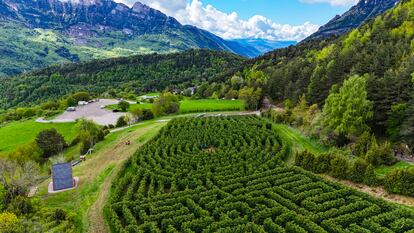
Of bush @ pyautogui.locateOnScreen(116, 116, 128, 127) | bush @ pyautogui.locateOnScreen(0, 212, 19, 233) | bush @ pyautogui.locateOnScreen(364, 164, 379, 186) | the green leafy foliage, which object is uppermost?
the green leafy foliage

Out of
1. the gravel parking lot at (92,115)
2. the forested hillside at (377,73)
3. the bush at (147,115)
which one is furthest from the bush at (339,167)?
the gravel parking lot at (92,115)

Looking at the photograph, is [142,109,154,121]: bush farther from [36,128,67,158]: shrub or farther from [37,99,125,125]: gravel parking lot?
[36,128,67,158]: shrub

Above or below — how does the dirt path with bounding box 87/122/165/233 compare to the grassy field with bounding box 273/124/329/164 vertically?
below

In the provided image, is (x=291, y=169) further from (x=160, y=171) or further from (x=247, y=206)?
(x=160, y=171)

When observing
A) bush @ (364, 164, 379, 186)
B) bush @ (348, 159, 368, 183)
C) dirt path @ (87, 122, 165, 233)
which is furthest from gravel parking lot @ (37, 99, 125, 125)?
bush @ (364, 164, 379, 186)

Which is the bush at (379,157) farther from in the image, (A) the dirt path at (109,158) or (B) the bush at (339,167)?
(A) the dirt path at (109,158)

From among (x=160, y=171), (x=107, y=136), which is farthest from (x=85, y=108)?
(x=160, y=171)
